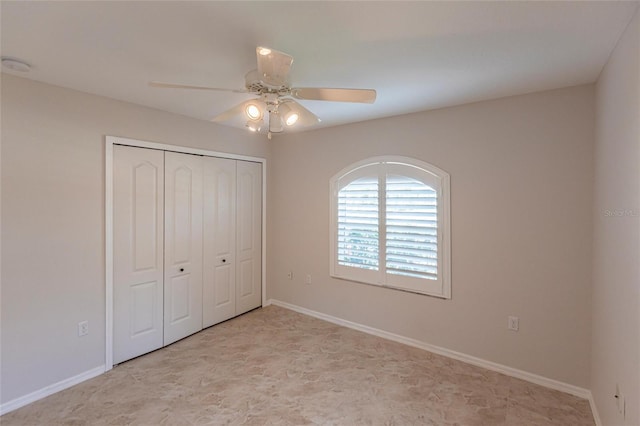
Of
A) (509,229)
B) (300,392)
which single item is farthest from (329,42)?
(300,392)

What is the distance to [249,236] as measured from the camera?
169 inches

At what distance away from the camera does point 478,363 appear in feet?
9.62

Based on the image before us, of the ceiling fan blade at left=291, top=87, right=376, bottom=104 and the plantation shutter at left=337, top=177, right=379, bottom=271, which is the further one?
the plantation shutter at left=337, top=177, right=379, bottom=271

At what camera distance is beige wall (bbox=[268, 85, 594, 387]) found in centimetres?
249

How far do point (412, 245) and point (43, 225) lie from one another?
3.29 m

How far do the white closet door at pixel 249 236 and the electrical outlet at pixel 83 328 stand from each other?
5.61ft

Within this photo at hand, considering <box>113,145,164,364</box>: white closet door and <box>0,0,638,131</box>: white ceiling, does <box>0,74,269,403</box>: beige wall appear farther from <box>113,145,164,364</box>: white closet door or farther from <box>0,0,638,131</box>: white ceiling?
<box>0,0,638,131</box>: white ceiling

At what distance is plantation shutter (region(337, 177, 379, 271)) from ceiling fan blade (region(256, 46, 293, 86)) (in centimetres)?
208

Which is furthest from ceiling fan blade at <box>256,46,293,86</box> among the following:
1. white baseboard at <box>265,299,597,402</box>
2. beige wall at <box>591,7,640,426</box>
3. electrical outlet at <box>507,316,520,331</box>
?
white baseboard at <box>265,299,597,402</box>

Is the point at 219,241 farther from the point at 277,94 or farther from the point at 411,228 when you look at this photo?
the point at 277,94

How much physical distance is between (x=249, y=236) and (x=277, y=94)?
108 inches

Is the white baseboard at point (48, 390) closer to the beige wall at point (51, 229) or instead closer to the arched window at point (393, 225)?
the beige wall at point (51, 229)

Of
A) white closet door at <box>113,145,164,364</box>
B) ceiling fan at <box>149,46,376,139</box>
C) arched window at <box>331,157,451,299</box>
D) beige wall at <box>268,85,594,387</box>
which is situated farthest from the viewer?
arched window at <box>331,157,451,299</box>

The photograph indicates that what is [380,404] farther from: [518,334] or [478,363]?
[518,334]
